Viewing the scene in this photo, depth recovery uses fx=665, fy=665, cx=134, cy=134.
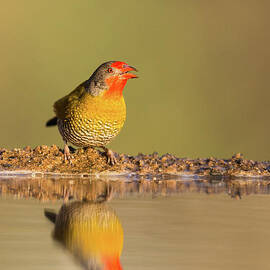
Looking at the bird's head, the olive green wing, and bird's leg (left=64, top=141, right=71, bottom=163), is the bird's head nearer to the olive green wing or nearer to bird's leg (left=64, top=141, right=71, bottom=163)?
the olive green wing

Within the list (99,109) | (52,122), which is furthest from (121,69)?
(52,122)

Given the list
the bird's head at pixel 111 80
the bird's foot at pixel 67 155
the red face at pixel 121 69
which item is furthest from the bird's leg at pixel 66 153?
the red face at pixel 121 69

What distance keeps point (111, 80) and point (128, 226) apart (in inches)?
142

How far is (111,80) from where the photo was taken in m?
7.70

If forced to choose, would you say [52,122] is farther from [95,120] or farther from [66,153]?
[95,120]

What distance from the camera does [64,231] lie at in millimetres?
4152

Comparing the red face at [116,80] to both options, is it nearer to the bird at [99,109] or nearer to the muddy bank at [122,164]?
the bird at [99,109]

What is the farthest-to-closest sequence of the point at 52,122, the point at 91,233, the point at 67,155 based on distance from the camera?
the point at 52,122, the point at 67,155, the point at 91,233

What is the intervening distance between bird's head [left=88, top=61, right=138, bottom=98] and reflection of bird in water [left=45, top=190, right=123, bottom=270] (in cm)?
235

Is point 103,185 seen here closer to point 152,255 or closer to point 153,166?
point 153,166

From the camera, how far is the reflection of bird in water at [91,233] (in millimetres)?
3293

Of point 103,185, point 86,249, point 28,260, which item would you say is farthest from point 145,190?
point 28,260

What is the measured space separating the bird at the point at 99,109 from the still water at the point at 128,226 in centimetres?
78

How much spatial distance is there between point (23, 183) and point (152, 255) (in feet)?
12.3
